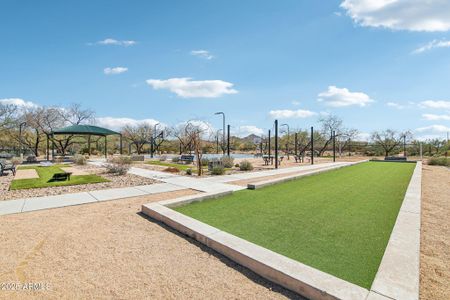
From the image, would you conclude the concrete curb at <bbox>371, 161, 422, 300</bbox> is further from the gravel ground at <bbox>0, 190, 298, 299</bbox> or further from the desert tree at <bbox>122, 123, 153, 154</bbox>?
the desert tree at <bbox>122, 123, 153, 154</bbox>

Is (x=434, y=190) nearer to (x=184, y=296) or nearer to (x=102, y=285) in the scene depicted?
(x=184, y=296)

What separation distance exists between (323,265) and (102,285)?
2.34 metres

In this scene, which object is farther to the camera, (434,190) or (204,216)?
(434,190)

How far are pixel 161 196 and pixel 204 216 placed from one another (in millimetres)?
2488

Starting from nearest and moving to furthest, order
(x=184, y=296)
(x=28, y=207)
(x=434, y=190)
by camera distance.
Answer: (x=184, y=296), (x=28, y=207), (x=434, y=190)

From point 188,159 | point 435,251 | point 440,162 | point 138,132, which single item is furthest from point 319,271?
point 138,132

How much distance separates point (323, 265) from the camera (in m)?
2.69

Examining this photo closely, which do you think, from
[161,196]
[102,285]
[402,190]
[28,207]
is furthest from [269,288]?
[402,190]

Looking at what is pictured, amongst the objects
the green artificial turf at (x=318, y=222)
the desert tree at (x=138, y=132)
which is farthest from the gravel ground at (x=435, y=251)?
the desert tree at (x=138, y=132)

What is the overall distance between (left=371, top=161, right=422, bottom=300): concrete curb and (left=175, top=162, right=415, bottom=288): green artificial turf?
0.10m

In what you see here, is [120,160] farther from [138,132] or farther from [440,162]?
[138,132]

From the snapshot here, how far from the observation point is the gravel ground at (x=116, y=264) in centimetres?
240

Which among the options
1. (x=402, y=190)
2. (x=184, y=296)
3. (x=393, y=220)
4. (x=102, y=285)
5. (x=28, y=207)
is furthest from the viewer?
(x=402, y=190)

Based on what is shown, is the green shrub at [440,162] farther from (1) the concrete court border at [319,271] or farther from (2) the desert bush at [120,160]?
(2) the desert bush at [120,160]
